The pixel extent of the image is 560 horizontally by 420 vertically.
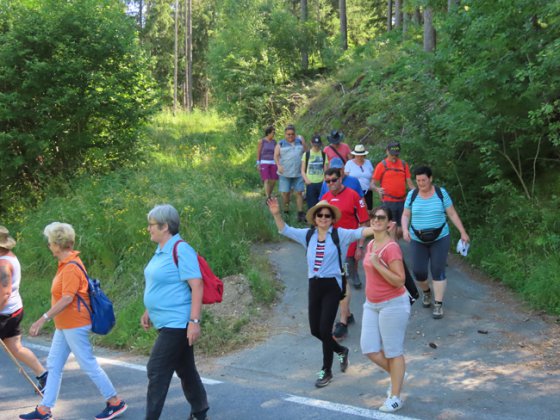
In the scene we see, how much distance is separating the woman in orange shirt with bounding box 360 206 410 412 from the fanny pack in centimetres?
208

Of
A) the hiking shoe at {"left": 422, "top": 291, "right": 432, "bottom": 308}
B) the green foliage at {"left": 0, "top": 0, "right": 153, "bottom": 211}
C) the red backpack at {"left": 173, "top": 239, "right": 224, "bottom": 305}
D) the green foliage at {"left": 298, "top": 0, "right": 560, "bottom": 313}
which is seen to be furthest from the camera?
the green foliage at {"left": 0, "top": 0, "right": 153, "bottom": 211}

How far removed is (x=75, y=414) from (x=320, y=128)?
12109mm

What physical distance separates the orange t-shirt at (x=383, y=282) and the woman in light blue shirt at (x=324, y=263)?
444 millimetres

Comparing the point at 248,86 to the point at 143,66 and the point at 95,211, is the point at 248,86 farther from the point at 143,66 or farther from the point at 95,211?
the point at 95,211

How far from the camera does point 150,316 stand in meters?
4.32

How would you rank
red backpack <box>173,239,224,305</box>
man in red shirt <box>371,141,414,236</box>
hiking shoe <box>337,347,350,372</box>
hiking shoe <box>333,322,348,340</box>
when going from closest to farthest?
red backpack <box>173,239,224,305</box> < hiking shoe <box>337,347,350,372</box> < hiking shoe <box>333,322,348,340</box> < man in red shirt <box>371,141,414,236</box>

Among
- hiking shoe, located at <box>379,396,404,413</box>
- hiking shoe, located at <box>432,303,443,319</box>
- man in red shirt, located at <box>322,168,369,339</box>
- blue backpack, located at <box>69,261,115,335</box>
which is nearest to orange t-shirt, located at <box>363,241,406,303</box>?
hiking shoe, located at <box>379,396,404,413</box>

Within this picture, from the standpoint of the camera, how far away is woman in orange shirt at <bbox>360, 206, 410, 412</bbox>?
4.69 m

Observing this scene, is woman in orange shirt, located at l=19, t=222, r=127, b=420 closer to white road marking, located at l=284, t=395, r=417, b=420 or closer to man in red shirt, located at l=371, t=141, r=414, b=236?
white road marking, located at l=284, t=395, r=417, b=420

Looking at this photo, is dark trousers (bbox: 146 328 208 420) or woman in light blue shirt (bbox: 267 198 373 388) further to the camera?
woman in light blue shirt (bbox: 267 198 373 388)

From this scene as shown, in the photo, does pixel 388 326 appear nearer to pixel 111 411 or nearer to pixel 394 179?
pixel 111 411

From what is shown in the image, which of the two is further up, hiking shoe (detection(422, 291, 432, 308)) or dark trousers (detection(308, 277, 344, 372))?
dark trousers (detection(308, 277, 344, 372))

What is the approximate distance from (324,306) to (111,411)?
2.03 meters

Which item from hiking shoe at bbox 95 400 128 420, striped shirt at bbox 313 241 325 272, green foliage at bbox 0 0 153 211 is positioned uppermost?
green foliage at bbox 0 0 153 211
